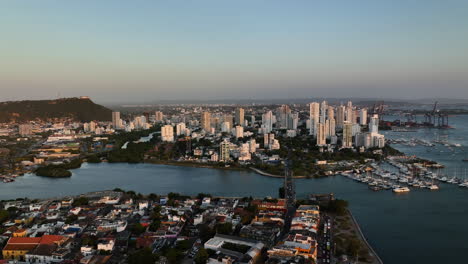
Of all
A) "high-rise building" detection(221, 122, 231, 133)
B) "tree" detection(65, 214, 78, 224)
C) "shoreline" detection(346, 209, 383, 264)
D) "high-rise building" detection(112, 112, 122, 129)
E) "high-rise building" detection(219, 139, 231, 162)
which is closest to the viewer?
"shoreline" detection(346, 209, 383, 264)

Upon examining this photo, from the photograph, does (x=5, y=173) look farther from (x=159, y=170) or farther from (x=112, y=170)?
(x=159, y=170)

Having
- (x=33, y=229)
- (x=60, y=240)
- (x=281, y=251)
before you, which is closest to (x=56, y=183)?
(x=33, y=229)

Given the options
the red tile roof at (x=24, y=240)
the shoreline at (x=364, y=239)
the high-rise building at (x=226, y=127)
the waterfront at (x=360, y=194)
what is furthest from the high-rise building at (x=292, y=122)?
the red tile roof at (x=24, y=240)

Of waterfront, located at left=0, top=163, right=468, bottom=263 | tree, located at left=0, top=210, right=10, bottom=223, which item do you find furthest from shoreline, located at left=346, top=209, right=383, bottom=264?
tree, located at left=0, top=210, right=10, bottom=223

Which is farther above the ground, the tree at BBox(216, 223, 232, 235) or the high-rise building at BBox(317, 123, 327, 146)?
the high-rise building at BBox(317, 123, 327, 146)

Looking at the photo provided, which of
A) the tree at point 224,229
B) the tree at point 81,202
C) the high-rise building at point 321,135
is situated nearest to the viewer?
the tree at point 224,229

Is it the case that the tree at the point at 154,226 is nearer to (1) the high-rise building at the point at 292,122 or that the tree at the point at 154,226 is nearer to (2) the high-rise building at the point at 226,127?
(2) the high-rise building at the point at 226,127

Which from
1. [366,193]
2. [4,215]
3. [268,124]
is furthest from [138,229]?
[268,124]

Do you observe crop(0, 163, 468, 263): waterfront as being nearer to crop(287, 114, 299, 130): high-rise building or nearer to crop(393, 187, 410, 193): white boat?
crop(393, 187, 410, 193): white boat
